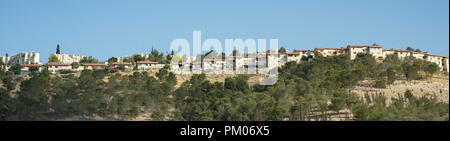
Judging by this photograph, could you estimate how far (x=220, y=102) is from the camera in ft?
183

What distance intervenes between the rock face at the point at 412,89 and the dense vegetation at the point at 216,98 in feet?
2.76

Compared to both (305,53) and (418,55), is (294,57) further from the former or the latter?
(418,55)

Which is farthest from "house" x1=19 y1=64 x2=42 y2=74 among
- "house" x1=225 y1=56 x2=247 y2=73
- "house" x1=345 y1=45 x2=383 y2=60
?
"house" x1=345 y1=45 x2=383 y2=60

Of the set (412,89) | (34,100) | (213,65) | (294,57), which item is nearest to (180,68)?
(213,65)

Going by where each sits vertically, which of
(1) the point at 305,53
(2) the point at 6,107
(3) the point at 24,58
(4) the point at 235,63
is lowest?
(2) the point at 6,107

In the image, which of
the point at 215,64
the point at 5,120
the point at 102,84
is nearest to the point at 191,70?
the point at 215,64

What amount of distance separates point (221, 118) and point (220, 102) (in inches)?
151

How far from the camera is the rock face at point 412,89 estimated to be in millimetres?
61438

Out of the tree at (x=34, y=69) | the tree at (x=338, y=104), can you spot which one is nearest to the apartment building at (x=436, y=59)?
the tree at (x=338, y=104)

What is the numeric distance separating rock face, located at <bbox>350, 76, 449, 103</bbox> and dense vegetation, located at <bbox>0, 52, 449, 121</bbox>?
0.84m

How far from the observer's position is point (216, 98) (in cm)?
5794

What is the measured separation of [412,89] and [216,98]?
22.0m

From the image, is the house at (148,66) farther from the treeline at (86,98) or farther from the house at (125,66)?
the treeline at (86,98)
